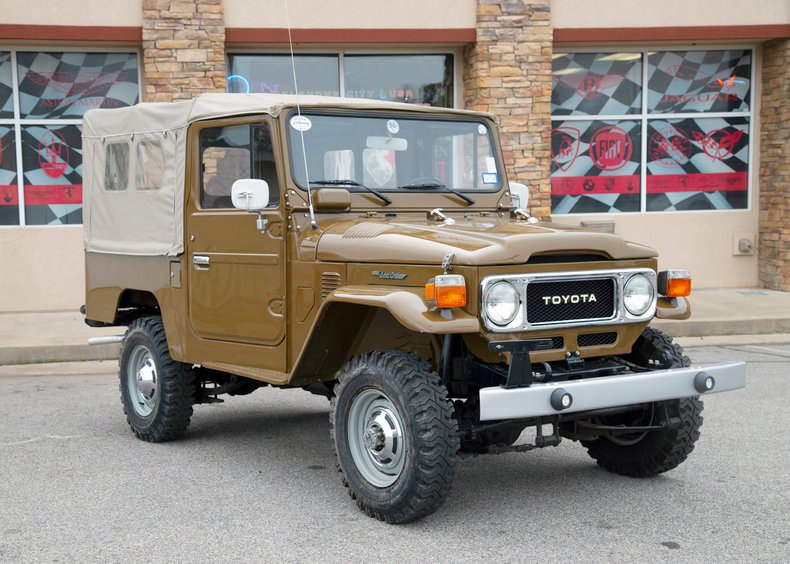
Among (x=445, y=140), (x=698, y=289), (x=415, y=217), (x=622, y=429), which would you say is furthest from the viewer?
(x=698, y=289)

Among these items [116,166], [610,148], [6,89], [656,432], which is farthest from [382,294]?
[610,148]

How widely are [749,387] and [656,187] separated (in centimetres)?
721

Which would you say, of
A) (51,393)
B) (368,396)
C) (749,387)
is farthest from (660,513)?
(51,393)

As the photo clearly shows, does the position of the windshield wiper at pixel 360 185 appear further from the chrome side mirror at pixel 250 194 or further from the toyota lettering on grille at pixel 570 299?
the toyota lettering on grille at pixel 570 299

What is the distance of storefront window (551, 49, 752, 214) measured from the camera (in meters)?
14.7

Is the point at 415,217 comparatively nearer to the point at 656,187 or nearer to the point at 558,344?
the point at 558,344

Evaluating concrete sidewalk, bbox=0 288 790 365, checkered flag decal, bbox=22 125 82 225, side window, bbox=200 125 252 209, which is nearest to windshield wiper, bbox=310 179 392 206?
side window, bbox=200 125 252 209

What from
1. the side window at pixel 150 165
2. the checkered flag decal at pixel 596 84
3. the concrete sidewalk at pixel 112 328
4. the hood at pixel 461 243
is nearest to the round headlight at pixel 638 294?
the hood at pixel 461 243

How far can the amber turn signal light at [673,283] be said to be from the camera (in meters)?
5.20

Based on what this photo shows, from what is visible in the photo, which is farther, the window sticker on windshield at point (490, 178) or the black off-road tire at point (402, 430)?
the window sticker on windshield at point (490, 178)

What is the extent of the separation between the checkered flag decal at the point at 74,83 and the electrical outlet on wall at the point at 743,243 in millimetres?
8841

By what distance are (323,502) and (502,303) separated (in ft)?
4.80

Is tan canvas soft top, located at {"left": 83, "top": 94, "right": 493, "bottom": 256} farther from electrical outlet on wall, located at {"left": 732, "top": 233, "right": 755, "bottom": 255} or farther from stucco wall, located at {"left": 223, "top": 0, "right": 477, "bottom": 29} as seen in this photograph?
electrical outlet on wall, located at {"left": 732, "top": 233, "right": 755, "bottom": 255}

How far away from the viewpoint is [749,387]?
26.8 ft
